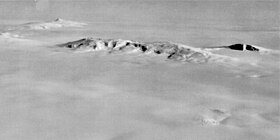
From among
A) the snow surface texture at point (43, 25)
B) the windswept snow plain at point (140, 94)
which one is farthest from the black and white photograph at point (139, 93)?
the snow surface texture at point (43, 25)

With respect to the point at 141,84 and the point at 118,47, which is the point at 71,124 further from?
the point at 118,47

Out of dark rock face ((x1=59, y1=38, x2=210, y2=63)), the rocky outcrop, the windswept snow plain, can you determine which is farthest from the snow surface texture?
the windswept snow plain

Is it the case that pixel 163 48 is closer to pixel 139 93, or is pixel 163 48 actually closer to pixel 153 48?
pixel 153 48

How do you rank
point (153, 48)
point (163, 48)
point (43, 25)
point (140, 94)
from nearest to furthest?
point (140, 94)
point (163, 48)
point (153, 48)
point (43, 25)

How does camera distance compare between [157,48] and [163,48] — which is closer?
[163,48]

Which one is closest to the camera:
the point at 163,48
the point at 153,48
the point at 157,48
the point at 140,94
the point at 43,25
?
the point at 140,94

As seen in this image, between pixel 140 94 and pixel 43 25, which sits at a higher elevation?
pixel 43 25

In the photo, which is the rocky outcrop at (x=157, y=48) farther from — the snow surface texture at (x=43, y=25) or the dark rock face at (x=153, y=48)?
the snow surface texture at (x=43, y=25)

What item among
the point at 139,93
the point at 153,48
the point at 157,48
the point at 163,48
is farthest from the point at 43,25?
the point at 139,93
